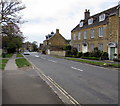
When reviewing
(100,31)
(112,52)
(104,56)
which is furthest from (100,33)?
(104,56)

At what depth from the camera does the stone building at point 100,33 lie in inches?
1128

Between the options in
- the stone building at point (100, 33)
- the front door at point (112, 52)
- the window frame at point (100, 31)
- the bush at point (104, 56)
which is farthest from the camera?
the window frame at point (100, 31)

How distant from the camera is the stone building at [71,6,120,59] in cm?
Result: 2866

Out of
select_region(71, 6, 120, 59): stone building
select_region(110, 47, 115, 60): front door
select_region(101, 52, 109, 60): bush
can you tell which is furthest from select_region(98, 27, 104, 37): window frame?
select_region(101, 52, 109, 60): bush

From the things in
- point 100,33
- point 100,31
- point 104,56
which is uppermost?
point 100,31

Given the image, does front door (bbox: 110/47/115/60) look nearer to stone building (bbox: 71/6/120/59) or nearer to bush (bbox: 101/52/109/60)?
stone building (bbox: 71/6/120/59)

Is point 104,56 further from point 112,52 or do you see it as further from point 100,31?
point 100,31

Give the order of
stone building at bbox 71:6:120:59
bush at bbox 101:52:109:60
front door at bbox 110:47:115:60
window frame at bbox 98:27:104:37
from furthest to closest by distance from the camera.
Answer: window frame at bbox 98:27:104:37
bush at bbox 101:52:109:60
front door at bbox 110:47:115:60
stone building at bbox 71:6:120:59

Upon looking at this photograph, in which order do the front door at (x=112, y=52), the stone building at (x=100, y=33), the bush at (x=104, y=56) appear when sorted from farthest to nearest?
the bush at (x=104, y=56), the front door at (x=112, y=52), the stone building at (x=100, y=33)

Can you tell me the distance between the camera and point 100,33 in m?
35.0

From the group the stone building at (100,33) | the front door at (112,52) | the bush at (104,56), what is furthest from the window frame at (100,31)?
the bush at (104,56)

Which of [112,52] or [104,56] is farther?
[104,56]

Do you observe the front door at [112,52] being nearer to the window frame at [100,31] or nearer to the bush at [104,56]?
the bush at [104,56]

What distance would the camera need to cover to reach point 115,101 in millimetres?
6090
